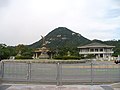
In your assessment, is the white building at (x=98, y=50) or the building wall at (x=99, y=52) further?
the building wall at (x=99, y=52)

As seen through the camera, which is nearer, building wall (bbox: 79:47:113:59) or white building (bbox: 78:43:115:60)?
white building (bbox: 78:43:115:60)

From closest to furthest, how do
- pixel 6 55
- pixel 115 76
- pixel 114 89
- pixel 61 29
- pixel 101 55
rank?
pixel 114 89, pixel 115 76, pixel 6 55, pixel 101 55, pixel 61 29

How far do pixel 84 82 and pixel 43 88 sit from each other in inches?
111

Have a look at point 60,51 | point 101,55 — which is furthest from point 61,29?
point 60,51

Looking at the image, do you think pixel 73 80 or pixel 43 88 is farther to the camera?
pixel 73 80

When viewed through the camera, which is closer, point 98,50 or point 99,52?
point 99,52

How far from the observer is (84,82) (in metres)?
13.2

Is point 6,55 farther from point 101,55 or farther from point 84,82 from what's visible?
point 84,82

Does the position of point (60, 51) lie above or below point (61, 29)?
below

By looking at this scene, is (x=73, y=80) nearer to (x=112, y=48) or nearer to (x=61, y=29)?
(x=112, y=48)

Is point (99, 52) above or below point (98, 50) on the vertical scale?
below

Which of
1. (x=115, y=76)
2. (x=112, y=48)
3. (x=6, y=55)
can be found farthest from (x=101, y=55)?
(x=115, y=76)

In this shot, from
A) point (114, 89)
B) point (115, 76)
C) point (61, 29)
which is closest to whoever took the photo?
point (114, 89)

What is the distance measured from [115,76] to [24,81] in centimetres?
523
